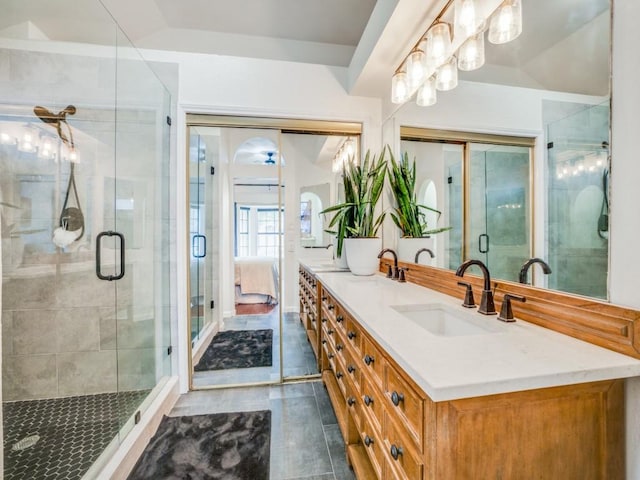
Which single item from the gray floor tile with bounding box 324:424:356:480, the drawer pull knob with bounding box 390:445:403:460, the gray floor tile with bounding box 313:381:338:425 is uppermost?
the drawer pull knob with bounding box 390:445:403:460

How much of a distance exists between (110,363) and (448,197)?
8.02ft

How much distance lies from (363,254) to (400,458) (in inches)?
54.8

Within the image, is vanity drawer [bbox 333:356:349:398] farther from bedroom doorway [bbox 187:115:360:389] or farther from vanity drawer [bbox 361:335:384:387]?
bedroom doorway [bbox 187:115:360:389]

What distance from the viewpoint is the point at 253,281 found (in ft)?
13.9

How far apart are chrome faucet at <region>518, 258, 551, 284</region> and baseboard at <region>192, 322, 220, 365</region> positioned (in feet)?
7.90

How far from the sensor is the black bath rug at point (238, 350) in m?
2.53

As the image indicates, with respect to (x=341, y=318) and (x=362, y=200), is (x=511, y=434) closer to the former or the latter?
(x=341, y=318)

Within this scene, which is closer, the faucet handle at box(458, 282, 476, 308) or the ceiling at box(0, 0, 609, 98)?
the ceiling at box(0, 0, 609, 98)

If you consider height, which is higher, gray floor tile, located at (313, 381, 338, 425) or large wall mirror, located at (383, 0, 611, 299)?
large wall mirror, located at (383, 0, 611, 299)

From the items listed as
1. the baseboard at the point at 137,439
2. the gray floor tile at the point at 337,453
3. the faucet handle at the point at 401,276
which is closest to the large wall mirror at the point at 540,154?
the faucet handle at the point at 401,276

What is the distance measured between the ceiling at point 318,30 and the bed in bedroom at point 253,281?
2.63 metres

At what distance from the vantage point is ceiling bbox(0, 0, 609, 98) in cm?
98

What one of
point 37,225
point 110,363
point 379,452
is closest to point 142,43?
point 37,225

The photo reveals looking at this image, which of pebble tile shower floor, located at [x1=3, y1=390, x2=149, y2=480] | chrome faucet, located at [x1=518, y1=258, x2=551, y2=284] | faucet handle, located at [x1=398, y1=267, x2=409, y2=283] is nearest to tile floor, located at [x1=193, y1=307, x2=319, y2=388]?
pebble tile shower floor, located at [x1=3, y1=390, x2=149, y2=480]
